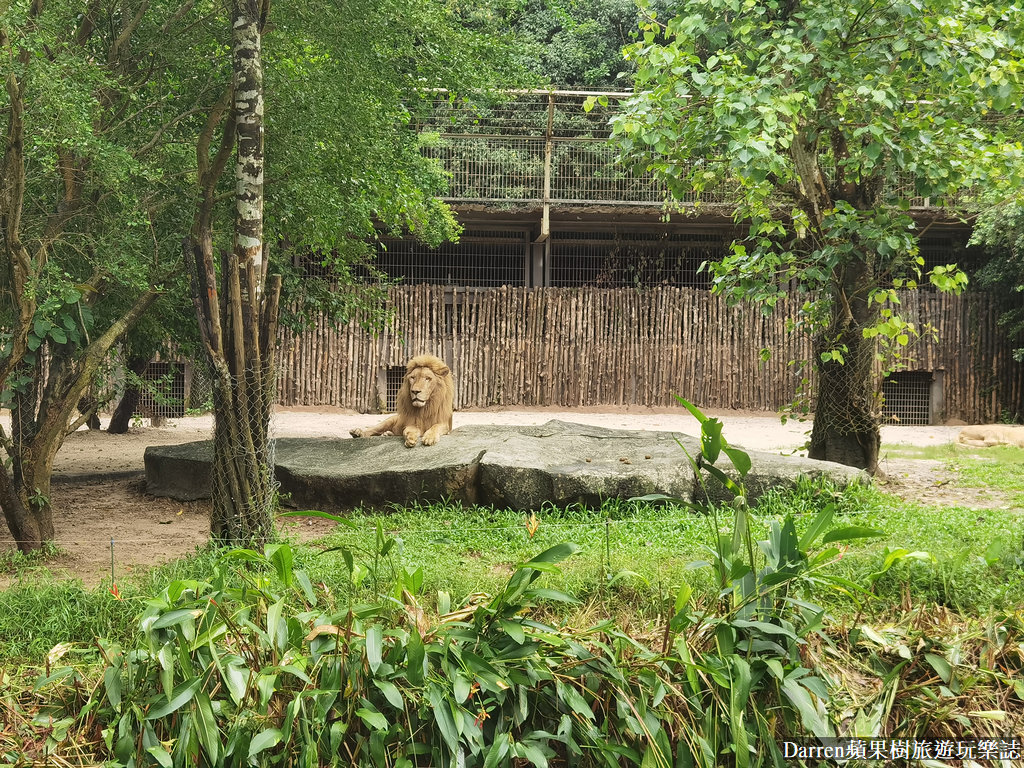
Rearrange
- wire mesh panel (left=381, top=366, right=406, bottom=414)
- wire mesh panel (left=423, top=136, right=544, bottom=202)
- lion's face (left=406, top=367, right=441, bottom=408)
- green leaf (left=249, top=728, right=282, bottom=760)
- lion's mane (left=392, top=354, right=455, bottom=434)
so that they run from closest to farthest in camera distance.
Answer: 1. green leaf (left=249, top=728, right=282, bottom=760)
2. lion's face (left=406, top=367, right=441, bottom=408)
3. lion's mane (left=392, top=354, right=455, bottom=434)
4. wire mesh panel (left=381, top=366, right=406, bottom=414)
5. wire mesh panel (left=423, top=136, right=544, bottom=202)

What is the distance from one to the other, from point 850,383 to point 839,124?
77.1 inches

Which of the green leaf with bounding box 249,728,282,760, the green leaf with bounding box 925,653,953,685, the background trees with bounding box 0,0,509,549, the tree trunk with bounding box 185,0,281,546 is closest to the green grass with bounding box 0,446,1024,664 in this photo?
the tree trunk with bounding box 185,0,281,546

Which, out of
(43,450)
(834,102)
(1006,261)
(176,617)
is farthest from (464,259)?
(176,617)

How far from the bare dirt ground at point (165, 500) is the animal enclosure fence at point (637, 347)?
482 mm

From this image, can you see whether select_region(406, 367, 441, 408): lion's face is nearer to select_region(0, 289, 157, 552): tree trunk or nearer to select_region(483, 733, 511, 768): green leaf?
select_region(0, 289, 157, 552): tree trunk

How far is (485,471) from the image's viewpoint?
593 centimetres

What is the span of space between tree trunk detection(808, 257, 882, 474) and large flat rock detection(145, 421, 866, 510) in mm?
837

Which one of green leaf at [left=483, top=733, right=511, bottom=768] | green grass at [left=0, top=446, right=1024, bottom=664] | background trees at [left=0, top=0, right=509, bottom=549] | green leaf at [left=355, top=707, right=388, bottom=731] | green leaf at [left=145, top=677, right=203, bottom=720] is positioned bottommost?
green leaf at [left=483, top=733, right=511, bottom=768]

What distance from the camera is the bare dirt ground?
4.91 m

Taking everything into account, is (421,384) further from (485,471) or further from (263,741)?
(263,741)

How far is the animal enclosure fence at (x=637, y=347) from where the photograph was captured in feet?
45.4

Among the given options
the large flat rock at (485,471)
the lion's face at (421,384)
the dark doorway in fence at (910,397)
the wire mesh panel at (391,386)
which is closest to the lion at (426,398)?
the lion's face at (421,384)

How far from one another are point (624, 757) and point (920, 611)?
130cm

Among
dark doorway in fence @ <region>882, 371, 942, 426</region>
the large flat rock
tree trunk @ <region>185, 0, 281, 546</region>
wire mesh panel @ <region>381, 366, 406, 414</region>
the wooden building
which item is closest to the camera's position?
tree trunk @ <region>185, 0, 281, 546</region>
